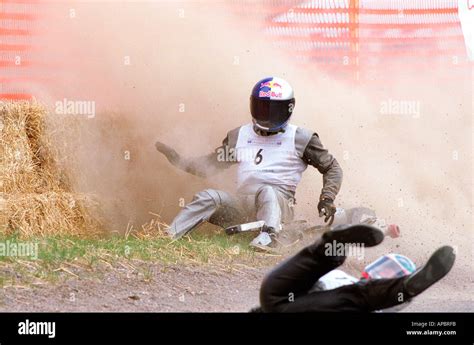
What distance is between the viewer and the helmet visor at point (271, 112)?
1042cm

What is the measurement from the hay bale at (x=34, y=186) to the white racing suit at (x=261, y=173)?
3.86ft

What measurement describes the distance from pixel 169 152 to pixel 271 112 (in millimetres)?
1274

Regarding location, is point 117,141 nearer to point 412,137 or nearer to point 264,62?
point 264,62

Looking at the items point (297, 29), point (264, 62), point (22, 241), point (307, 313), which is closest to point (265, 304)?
point (307, 313)

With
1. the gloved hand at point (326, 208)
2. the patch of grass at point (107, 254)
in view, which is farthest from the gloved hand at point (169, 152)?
the gloved hand at point (326, 208)

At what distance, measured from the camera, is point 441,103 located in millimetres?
13695

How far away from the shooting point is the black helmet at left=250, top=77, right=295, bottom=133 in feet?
34.1

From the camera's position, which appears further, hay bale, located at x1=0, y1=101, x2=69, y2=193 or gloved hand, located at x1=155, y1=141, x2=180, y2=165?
gloved hand, located at x1=155, y1=141, x2=180, y2=165

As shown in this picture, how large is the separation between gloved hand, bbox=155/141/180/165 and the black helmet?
102cm

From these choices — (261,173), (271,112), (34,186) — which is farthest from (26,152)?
(271,112)

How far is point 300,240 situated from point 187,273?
2.07 m

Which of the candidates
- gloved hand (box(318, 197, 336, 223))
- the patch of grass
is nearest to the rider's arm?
gloved hand (box(318, 197, 336, 223))

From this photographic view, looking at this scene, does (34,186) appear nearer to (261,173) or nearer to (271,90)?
(261,173)

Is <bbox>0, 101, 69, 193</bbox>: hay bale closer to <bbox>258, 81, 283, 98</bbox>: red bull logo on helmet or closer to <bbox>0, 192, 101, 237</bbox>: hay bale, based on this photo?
<bbox>0, 192, 101, 237</bbox>: hay bale
